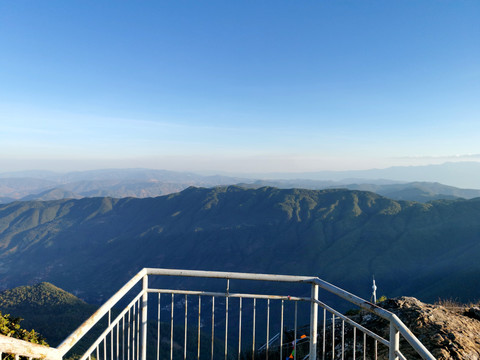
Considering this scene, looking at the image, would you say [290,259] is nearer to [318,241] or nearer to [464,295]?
[318,241]

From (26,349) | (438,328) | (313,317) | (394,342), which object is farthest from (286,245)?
(26,349)

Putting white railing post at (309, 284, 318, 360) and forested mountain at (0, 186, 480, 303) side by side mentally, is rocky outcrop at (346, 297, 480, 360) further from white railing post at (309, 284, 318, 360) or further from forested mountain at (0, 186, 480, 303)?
forested mountain at (0, 186, 480, 303)

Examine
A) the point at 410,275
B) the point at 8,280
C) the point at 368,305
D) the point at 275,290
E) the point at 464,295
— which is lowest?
the point at 8,280

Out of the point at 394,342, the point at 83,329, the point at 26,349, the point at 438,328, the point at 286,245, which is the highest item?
the point at 26,349

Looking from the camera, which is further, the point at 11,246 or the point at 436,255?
the point at 11,246

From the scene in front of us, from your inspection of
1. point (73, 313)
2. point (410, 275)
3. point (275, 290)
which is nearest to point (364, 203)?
point (410, 275)

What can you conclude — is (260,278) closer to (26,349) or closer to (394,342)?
(394,342)

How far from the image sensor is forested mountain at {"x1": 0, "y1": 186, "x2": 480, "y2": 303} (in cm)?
8800

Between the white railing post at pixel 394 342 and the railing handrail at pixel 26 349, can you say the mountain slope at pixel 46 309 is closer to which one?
the railing handrail at pixel 26 349

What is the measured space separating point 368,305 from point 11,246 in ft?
756

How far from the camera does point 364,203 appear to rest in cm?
14925

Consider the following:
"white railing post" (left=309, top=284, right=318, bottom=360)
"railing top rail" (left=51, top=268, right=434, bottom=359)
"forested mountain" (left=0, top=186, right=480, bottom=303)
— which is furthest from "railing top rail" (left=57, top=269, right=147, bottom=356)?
"forested mountain" (left=0, top=186, right=480, bottom=303)

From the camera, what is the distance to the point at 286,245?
128 metres

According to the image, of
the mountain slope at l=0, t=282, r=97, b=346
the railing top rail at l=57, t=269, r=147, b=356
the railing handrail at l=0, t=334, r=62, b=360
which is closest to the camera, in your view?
the railing handrail at l=0, t=334, r=62, b=360
